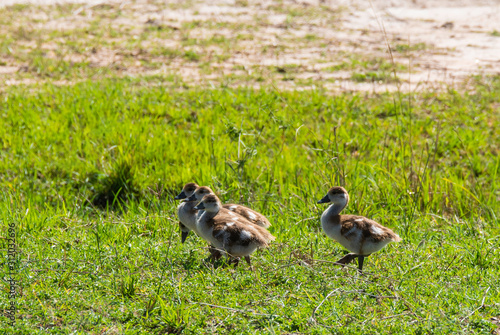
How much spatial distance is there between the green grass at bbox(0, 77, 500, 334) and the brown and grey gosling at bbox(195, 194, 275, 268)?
0.75 feet

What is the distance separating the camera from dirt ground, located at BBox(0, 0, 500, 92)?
40.1 feet

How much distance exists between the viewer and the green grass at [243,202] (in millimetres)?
5055

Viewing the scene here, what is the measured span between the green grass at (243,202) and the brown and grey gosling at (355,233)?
237mm

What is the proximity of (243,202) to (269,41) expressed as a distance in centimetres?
710

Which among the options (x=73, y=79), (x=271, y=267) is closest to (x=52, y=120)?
(x=73, y=79)

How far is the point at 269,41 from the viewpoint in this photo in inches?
547

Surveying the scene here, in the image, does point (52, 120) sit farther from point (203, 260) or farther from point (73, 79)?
point (203, 260)

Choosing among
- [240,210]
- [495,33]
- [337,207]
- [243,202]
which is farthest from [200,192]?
[495,33]

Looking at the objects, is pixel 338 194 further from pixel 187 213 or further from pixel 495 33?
pixel 495 33

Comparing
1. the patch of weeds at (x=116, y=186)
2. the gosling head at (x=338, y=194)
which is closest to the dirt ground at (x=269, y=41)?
the patch of weeds at (x=116, y=186)

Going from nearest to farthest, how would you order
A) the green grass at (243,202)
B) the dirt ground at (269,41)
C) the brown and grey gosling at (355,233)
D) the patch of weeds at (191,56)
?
the green grass at (243,202) < the brown and grey gosling at (355,233) < the dirt ground at (269,41) < the patch of weeds at (191,56)

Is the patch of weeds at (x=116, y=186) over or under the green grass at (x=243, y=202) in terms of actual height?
under

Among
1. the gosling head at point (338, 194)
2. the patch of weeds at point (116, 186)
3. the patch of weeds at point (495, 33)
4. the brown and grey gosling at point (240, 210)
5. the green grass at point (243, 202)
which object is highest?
the gosling head at point (338, 194)

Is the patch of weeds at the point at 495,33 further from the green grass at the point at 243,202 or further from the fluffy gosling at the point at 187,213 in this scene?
the fluffy gosling at the point at 187,213
